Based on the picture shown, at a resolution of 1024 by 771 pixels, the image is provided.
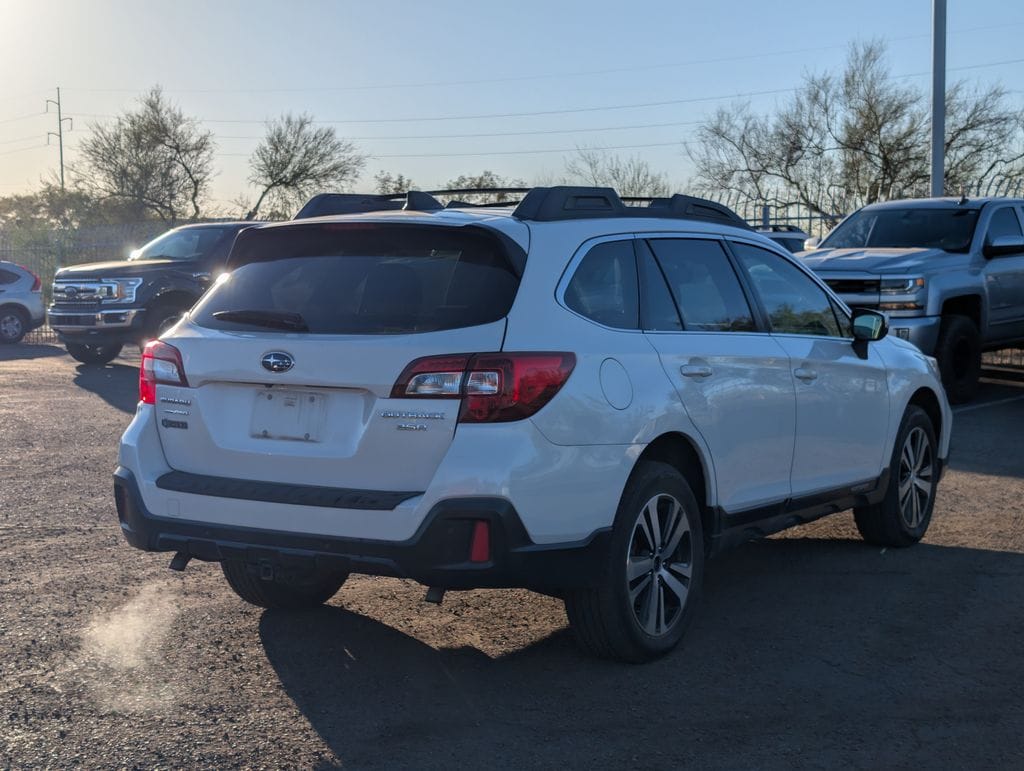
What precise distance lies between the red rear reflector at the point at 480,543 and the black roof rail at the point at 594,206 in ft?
4.08

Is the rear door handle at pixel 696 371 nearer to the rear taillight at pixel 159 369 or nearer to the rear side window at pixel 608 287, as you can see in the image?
the rear side window at pixel 608 287

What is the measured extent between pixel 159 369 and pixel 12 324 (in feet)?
67.1

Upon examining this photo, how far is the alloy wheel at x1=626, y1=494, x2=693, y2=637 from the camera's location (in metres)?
5.07

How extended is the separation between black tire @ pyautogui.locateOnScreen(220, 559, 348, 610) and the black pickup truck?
12.0 metres

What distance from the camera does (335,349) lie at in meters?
4.66

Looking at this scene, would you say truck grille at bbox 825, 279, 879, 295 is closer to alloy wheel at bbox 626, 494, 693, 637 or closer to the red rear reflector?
alloy wheel at bbox 626, 494, 693, 637

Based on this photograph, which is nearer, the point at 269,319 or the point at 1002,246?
the point at 269,319

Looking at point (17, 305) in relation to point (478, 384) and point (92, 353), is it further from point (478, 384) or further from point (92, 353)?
point (478, 384)

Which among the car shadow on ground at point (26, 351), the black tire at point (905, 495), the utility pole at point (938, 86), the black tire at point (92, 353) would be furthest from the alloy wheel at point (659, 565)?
the car shadow on ground at point (26, 351)

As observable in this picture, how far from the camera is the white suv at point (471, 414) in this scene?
4531mm

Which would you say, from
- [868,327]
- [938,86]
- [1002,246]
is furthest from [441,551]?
[938,86]

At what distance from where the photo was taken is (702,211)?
6117mm

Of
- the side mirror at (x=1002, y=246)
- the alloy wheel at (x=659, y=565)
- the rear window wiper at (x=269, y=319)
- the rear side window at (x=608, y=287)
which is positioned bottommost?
the alloy wheel at (x=659, y=565)

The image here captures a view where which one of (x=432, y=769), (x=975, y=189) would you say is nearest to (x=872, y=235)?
(x=432, y=769)
